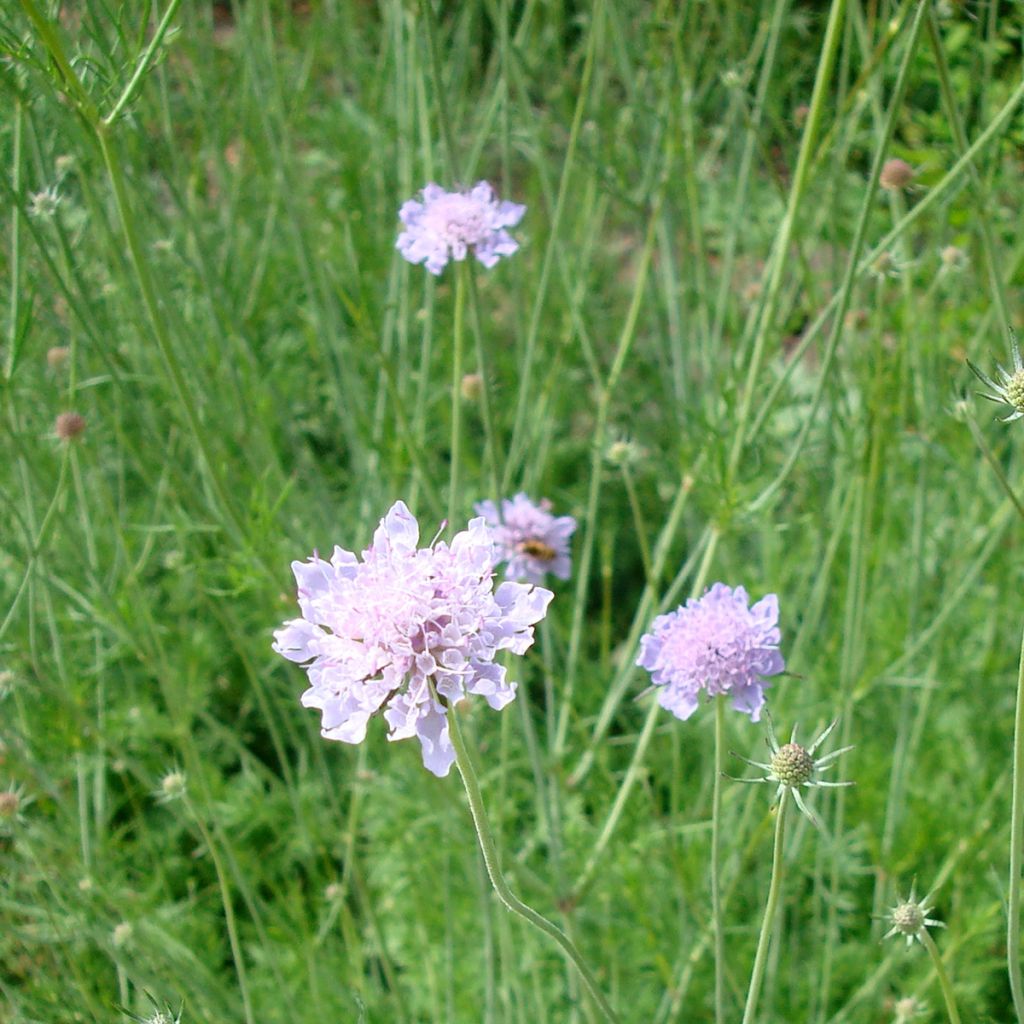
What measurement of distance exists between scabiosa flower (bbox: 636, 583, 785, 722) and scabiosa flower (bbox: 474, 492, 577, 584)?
0.48 meters

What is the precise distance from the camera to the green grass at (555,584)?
1403 mm

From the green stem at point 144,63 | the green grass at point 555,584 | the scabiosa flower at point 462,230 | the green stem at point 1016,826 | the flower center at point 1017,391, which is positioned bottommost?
the green grass at point 555,584

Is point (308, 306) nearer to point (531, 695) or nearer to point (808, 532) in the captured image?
point (531, 695)

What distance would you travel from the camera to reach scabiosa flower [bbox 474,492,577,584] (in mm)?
1515

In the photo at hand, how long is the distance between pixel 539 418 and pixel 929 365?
0.58 m

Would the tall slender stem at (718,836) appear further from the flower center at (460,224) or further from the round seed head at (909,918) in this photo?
the flower center at (460,224)

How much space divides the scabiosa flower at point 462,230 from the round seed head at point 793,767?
693 mm

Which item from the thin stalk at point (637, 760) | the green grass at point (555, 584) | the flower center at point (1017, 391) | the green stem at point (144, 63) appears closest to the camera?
the flower center at point (1017, 391)

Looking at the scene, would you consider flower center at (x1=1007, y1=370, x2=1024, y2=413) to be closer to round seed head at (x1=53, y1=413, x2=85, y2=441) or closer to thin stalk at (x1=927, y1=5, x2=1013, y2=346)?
thin stalk at (x1=927, y1=5, x2=1013, y2=346)

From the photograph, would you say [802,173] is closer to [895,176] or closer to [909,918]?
[895,176]

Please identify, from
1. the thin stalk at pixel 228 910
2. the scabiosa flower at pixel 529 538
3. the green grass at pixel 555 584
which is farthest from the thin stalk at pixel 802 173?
the thin stalk at pixel 228 910

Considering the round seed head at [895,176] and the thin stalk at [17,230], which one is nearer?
the thin stalk at [17,230]

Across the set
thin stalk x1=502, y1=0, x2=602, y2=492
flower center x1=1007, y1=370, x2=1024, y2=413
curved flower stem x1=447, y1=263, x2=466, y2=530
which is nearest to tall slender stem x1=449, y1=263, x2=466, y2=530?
curved flower stem x1=447, y1=263, x2=466, y2=530

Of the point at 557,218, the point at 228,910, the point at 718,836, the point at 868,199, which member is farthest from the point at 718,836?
the point at 557,218
